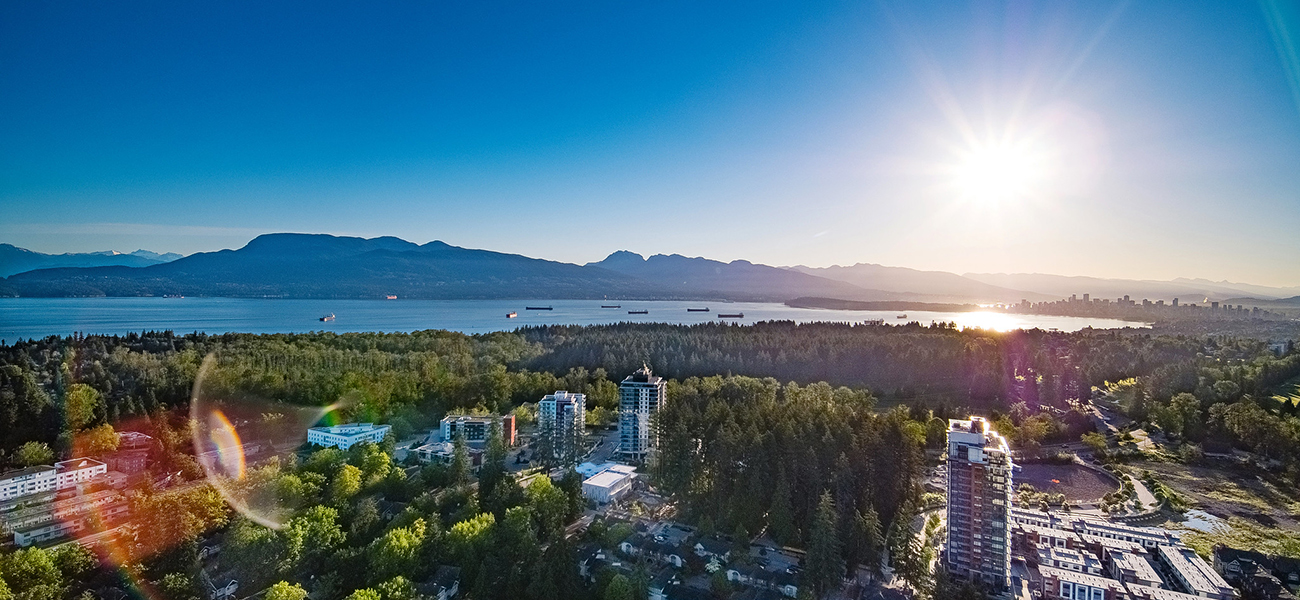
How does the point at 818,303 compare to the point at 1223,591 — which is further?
the point at 818,303

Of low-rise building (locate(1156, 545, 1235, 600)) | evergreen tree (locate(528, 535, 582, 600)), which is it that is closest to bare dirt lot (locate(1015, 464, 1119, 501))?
low-rise building (locate(1156, 545, 1235, 600))

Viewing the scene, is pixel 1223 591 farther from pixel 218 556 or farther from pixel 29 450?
pixel 29 450

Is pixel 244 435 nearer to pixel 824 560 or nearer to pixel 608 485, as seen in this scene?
pixel 608 485

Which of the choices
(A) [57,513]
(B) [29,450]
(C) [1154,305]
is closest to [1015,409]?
(A) [57,513]

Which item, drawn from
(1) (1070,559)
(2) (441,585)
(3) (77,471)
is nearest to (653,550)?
(2) (441,585)

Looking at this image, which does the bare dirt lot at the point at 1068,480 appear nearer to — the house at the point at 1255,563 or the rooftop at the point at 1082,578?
the house at the point at 1255,563

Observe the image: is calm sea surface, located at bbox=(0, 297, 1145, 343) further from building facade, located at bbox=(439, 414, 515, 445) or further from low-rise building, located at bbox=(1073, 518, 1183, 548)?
low-rise building, located at bbox=(1073, 518, 1183, 548)
